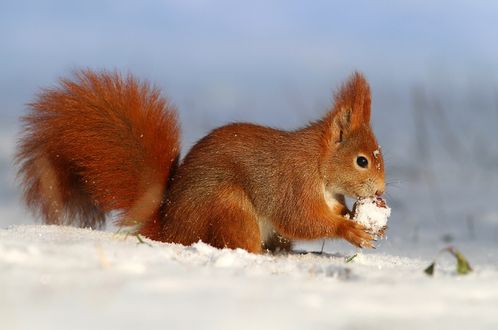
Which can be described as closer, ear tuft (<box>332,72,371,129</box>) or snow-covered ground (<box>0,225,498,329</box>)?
snow-covered ground (<box>0,225,498,329</box>)

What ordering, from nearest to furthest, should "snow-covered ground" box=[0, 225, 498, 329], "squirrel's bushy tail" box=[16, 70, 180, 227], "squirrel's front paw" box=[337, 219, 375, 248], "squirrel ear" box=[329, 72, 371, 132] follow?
"snow-covered ground" box=[0, 225, 498, 329], "squirrel's front paw" box=[337, 219, 375, 248], "squirrel's bushy tail" box=[16, 70, 180, 227], "squirrel ear" box=[329, 72, 371, 132]

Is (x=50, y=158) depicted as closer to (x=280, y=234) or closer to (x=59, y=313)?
(x=280, y=234)

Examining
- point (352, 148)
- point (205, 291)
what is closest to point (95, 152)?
point (352, 148)

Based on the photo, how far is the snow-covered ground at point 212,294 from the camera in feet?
5.95

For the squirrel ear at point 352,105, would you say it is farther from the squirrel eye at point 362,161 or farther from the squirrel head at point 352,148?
the squirrel eye at point 362,161

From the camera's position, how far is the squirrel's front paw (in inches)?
134

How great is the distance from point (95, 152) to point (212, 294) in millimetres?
1686

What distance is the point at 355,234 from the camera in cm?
341

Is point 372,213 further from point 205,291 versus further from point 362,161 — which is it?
point 205,291

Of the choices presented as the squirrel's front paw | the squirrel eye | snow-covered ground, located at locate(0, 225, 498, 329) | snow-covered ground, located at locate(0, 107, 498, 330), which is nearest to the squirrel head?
the squirrel eye

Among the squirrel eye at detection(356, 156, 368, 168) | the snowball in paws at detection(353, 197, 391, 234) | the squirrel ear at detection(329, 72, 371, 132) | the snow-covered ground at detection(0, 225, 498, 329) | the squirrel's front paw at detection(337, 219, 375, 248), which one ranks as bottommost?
the snow-covered ground at detection(0, 225, 498, 329)

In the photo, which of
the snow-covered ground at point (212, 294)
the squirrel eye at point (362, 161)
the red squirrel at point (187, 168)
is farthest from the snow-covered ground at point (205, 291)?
the squirrel eye at point (362, 161)

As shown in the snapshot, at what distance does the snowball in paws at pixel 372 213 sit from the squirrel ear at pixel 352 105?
0.35m

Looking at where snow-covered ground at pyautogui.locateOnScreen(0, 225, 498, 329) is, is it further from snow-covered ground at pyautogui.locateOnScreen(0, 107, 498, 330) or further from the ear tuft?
the ear tuft
